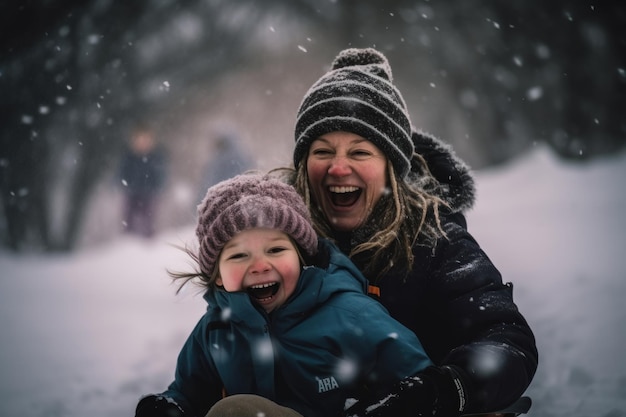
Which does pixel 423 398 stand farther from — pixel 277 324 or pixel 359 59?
pixel 359 59

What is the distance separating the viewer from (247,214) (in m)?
1.84

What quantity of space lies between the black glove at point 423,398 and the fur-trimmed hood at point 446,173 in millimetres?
832

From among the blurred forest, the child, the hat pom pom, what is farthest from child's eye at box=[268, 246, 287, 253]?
the blurred forest

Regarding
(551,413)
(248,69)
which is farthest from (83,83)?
(551,413)

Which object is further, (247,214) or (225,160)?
(225,160)

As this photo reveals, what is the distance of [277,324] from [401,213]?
1.99ft

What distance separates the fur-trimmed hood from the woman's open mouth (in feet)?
0.75

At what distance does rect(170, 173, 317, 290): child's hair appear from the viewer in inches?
72.8

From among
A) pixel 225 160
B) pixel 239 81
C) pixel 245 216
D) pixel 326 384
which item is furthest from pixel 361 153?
pixel 239 81

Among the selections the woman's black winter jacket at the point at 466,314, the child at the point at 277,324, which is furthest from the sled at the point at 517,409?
the child at the point at 277,324

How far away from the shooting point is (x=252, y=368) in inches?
69.2

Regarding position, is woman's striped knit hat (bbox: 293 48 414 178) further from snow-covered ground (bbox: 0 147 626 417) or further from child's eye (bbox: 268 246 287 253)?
snow-covered ground (bbox: 0 147 626 417)

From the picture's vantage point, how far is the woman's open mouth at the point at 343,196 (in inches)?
88.0

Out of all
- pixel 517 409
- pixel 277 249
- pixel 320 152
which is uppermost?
pixel 320 152
